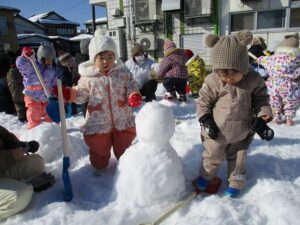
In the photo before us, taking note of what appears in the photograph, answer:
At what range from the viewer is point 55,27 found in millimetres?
36406

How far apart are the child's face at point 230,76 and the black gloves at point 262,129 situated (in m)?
0.31

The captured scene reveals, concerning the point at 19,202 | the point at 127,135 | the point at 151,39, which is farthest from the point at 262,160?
the point at 151,39

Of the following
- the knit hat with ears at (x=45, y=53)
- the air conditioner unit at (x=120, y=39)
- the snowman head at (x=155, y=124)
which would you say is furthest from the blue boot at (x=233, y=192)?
the air conditioner unit at (x=120, y=39)

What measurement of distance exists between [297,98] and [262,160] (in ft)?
6.23

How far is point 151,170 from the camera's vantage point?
1924 mm

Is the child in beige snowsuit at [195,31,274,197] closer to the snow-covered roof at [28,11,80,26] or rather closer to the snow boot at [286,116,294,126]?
the snow boot at [286,116,294,126]

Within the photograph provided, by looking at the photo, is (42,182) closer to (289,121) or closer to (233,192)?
(233,192)

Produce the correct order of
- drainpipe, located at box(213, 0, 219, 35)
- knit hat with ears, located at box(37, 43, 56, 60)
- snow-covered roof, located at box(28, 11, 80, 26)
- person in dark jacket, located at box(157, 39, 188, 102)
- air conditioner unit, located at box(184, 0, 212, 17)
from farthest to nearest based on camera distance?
snow-covered roof, located at box(28, 11, 80, 26) → drainpipe, located at box(213, 0, 219, 35) → air conditioner unit, located at box(184, 0, 212, 17) → person in dark jacket, located at box(157, 39, 188, 102) → knit hat with ears, located at box(37, 43, 56, 60)

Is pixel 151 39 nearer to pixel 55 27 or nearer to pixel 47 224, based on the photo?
pixel 47 224

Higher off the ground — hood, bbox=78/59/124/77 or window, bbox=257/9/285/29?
window, bbox=257/9/285/29

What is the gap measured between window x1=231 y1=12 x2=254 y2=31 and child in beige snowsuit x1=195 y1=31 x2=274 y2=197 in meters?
8.38

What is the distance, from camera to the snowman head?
1.94 m

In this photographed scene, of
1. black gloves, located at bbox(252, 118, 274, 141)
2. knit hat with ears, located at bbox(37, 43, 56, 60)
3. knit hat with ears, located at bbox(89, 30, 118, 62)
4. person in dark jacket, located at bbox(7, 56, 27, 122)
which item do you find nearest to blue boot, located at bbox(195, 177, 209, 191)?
black gloves, located at bbox(252, 118, 274, 141)

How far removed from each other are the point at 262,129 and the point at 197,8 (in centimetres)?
903
